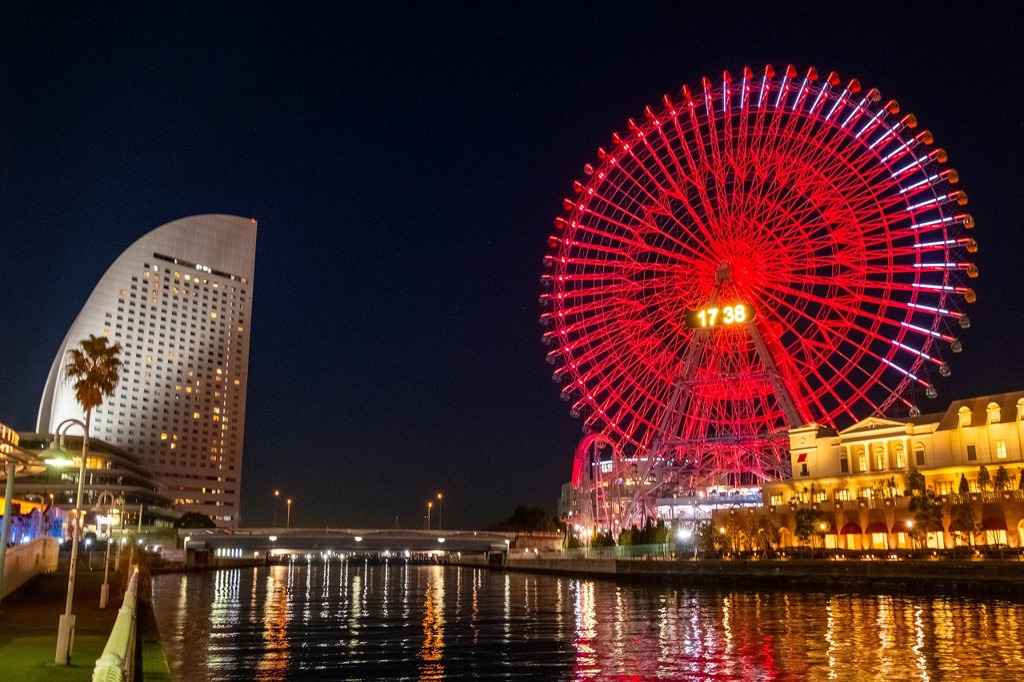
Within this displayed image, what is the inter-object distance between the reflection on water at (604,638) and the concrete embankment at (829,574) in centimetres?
367

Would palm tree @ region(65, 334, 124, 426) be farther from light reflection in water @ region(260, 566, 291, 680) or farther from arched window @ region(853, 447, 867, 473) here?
arched window @ region(853, 447, 867, 473)

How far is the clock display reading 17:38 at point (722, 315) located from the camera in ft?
239

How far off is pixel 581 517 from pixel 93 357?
77999 mm

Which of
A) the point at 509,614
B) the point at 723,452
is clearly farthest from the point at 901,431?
the point at 509,614

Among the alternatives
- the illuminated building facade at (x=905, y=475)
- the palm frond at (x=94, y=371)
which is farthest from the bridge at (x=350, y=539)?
the palm frond at (x=94, y=371)

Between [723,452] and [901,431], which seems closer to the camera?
[901,431]

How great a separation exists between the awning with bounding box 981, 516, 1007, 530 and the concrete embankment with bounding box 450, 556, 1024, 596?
40.3ft

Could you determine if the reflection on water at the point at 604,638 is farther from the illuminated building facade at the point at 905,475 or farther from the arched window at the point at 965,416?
the arched window at the point at 965,416

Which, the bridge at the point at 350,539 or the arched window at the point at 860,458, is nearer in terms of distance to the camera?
the arched window at the point at 860,458

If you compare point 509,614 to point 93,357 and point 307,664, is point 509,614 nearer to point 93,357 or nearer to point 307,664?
point 307,664

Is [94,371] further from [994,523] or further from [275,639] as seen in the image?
[994,523]

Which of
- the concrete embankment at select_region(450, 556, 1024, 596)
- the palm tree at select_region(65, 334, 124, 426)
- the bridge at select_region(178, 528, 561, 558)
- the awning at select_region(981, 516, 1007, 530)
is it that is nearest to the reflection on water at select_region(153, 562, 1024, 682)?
the concrete embankment at select_region(450, 556, 1024, 596)

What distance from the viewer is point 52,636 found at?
25.0 m

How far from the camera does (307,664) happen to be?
89.5 feet
